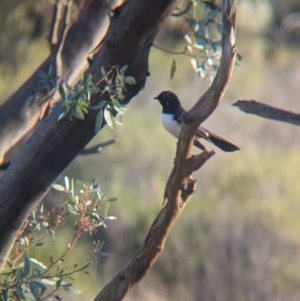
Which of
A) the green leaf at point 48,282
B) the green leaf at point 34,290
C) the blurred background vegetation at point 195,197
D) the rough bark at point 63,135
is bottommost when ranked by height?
the blurred background vegetation at point 195,197

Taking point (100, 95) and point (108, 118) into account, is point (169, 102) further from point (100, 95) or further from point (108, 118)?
point (108, 118)

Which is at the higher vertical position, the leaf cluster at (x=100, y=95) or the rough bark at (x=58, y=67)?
the leaf cluster at (x=100, y=95)

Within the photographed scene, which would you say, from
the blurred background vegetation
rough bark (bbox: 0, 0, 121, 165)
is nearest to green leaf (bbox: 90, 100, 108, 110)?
rough bark (bbox: 0, 0, 121, 165)

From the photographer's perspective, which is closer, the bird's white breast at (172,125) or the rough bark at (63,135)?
the rough bark at (63,135)

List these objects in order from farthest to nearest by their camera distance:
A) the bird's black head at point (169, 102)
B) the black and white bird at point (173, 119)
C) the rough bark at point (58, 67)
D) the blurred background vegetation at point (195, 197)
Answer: the blurred background vegetation at point (195, 197)
the bird's black head at point (169, 102)
the black and white bird at point (173, 119)
the rough bark at point (58, 67)

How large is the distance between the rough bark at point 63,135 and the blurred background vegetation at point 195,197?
236cm

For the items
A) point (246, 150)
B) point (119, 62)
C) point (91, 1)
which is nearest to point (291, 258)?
point (246, 150)

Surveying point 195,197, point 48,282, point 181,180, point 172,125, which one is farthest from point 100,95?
point 195,197

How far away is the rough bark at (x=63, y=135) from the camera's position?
279cm

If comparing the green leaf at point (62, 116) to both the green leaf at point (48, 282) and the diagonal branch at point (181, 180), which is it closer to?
the diagonal branch at point (181, 180)

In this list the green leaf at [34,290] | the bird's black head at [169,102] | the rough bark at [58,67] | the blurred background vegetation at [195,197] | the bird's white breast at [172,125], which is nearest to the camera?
the green leaf at [34,290]

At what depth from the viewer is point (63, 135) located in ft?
9.12

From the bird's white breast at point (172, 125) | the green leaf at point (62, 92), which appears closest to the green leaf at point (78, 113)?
the green leaf at point (62, 92)

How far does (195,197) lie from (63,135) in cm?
557
